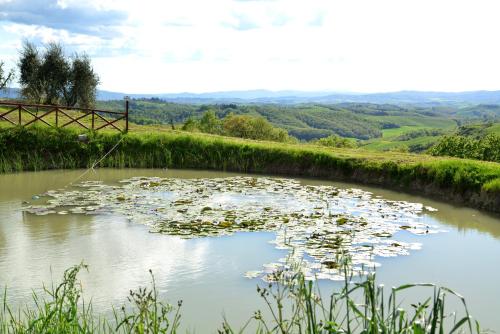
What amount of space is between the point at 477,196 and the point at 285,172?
7702 mm

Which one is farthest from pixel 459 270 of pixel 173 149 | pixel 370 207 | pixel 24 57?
pixel 24 57

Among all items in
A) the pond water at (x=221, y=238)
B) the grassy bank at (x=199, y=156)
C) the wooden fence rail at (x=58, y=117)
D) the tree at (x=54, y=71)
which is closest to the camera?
the pond water at (x=221, y=238)

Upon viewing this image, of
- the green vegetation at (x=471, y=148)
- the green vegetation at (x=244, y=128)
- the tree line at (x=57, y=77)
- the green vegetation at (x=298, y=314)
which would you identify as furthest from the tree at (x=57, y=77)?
the green vegetation at (x=298, y=314)

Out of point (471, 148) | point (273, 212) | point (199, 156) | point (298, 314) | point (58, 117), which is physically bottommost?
point (273, 212)

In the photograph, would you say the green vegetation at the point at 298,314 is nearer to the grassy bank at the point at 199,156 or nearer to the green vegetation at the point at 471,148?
the grassy bank at the point at 199,156

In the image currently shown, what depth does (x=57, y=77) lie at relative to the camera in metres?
39.7

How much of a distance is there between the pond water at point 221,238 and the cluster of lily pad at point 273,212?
4 centimetres

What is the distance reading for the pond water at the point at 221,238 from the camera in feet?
28.7

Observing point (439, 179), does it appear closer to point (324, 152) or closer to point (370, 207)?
point (370, 207)

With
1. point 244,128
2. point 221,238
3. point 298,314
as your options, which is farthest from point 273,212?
point 244,128

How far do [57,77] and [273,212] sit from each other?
30.0 m

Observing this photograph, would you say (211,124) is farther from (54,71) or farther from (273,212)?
(273,212)

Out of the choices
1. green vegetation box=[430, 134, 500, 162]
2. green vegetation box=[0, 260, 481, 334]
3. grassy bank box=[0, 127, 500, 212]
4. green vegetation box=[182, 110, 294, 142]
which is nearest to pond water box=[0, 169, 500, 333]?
green vegetation box=[0, 260, 481, 334]

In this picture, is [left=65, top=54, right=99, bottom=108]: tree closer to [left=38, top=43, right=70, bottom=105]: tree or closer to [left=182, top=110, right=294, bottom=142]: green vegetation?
[left=38, top=43, right=70, bottom=105]: tree
